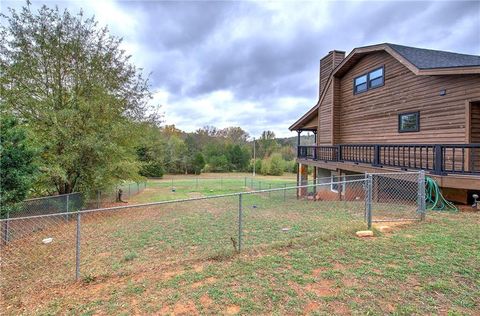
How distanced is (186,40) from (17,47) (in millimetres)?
7485

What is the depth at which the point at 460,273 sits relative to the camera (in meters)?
3.54

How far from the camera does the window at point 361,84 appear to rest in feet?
43.0

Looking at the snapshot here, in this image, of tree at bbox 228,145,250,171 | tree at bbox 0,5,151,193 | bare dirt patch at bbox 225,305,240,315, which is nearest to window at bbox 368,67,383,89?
tree at bbox 0,5,151,193

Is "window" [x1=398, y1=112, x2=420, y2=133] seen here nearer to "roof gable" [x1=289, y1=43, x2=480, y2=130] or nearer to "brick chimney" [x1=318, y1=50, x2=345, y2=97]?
"roof gable" [x1=289, y1=43, x2=480, y2=130]

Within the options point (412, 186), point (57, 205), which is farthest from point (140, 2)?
point (412, 186)

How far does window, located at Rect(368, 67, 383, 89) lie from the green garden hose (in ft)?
19.0

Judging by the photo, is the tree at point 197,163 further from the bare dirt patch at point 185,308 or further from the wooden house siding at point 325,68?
the bare dirt patch at point 185,308

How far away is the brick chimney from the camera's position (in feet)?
53.8

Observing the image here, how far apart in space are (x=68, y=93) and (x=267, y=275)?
11.8 metres

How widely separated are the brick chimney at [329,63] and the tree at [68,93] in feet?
40.8

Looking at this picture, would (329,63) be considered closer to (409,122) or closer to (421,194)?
(409,122)

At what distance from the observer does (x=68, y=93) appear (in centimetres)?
1129

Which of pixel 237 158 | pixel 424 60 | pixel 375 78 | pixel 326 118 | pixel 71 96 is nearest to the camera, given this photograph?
pixel 424 60

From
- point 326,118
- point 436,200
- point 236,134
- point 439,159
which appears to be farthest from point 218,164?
point 439,159
